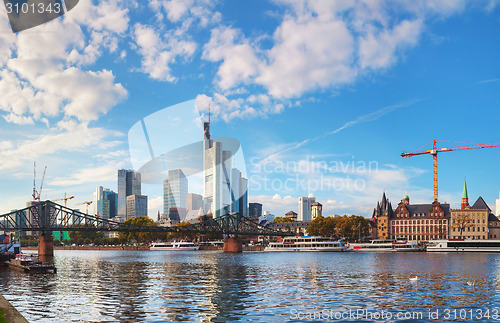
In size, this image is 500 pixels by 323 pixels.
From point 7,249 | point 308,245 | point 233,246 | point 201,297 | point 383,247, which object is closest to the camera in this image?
point 201,297

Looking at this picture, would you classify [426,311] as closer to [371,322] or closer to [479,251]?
[371,322]

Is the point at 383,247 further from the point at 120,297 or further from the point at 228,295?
the point at 120,297


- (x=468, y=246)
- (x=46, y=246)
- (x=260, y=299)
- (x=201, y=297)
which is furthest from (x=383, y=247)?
(x=201, y=297)

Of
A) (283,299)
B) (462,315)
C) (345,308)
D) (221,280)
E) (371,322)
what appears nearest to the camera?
(371,322)

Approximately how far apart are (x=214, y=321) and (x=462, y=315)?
1824cm

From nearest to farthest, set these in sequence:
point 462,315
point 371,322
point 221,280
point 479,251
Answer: point 371,322, point 462,315, point 221,280, point 479,251

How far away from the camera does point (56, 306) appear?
130ft

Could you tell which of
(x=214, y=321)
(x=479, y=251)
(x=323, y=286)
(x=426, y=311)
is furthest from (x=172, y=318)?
(x=479, y=251)

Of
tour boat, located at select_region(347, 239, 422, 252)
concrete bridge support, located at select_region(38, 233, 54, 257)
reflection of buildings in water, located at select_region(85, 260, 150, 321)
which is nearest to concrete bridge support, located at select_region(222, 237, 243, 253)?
tour boat, located at select_region(347, 239, 422, 252)

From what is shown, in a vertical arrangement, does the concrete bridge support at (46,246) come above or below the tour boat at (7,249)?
below

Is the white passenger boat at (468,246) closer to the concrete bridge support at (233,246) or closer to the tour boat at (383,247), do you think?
the tour boat at (383,247)

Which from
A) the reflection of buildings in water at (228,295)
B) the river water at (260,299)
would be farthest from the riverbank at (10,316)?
the reflection of buildings in water at (228,295)

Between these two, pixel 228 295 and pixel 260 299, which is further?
pixel 228 295

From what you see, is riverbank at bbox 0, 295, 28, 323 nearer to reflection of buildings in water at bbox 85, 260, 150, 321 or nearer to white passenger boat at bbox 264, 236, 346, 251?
reflection of buildings in water at bbox 85, 260, 150, 321
